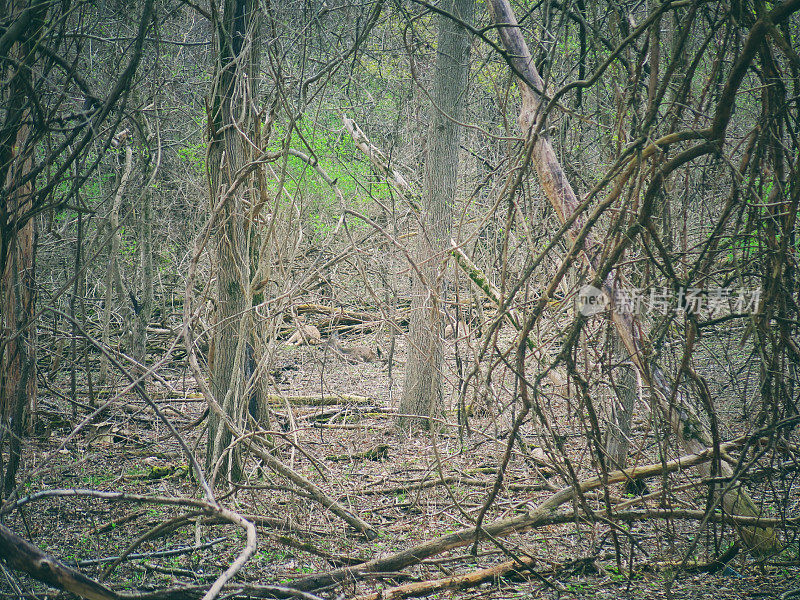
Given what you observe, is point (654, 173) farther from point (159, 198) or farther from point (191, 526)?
point (159, 198)

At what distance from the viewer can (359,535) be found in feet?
14.8

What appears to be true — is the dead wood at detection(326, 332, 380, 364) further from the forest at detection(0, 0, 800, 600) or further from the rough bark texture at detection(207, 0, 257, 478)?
the rough bark texture at detection(207, 0, 257, 478)

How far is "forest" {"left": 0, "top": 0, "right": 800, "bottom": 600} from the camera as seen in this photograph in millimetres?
2758

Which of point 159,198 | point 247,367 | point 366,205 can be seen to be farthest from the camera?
point 366,205

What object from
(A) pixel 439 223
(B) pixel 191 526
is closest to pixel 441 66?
(A) pixel 439 223

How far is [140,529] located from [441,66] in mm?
5698

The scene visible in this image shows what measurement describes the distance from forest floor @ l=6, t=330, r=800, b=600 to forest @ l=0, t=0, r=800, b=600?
30 millimetres

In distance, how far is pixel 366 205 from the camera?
10906mm

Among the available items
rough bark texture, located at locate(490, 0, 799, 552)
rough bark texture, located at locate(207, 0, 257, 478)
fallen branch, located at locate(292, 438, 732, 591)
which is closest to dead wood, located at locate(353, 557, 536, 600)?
fallen branch, located at locate(292, 438, 732, 591)

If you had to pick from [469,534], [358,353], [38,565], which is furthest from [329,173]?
[38,565]

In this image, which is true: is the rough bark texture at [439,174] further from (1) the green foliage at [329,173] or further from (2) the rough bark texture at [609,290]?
(2) the rough bark texture at [609,290]

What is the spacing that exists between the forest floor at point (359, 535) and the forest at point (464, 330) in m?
0.03

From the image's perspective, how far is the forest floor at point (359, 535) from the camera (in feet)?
12.2

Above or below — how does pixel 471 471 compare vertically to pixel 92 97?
below
